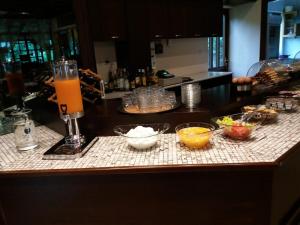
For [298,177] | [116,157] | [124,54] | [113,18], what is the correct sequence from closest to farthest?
[116,157], [298,177], [113,18], [124,54]

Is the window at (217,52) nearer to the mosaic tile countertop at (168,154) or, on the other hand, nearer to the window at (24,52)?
the window at (24,52)

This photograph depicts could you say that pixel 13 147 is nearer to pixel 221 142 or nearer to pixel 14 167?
pixel 14 167

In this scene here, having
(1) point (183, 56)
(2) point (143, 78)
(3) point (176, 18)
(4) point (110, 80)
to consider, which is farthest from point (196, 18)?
(4) point (110, 80)

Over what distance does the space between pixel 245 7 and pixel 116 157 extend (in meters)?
5.30

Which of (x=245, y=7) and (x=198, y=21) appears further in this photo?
(x=245, y=7)

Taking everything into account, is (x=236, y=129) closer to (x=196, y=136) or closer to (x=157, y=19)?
(x=196, y=136)

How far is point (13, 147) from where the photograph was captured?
1.59m

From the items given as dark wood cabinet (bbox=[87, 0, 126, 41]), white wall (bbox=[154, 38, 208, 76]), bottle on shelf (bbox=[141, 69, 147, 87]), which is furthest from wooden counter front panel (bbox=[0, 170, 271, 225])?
white wall (bbox=[154, 38, 208, 76])

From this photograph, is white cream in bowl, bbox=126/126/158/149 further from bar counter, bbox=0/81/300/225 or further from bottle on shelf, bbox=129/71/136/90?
bottle on shelf, bbox=129/71/136/90

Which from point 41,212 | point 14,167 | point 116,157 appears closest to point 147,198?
point 116,157

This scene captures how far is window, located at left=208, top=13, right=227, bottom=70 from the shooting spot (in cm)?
577

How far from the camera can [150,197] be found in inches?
48.1

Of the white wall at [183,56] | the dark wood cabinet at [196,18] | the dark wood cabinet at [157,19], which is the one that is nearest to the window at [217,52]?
the white wall at [183,56]

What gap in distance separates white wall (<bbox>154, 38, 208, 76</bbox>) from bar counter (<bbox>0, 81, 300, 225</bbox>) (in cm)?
353
